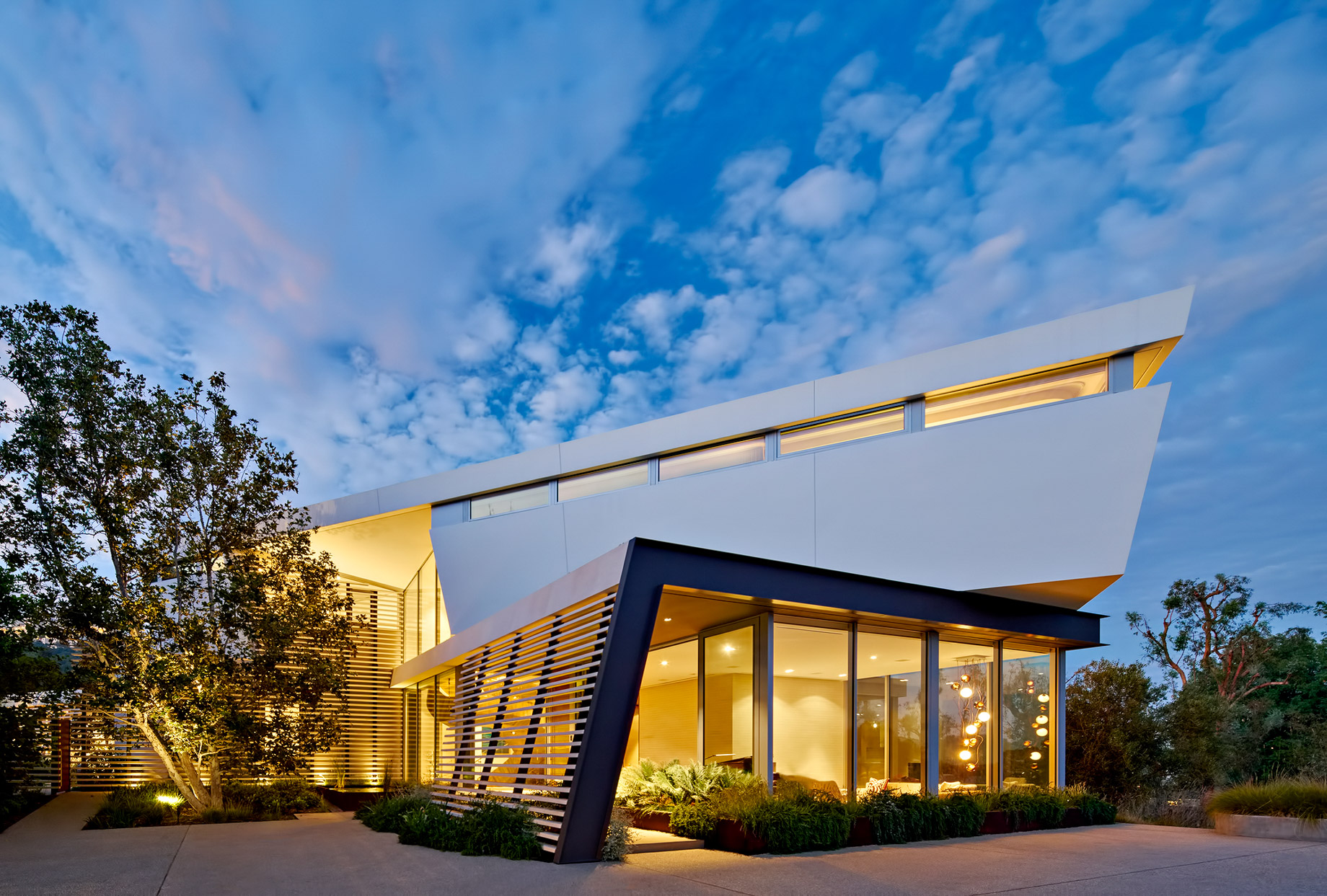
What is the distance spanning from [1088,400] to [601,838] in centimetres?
906

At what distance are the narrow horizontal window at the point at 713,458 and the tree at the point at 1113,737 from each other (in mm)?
9665

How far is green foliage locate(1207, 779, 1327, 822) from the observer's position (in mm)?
11969

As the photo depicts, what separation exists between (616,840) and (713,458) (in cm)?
890

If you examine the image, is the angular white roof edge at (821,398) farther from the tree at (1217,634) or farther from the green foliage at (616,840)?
the tree at (1217,634)

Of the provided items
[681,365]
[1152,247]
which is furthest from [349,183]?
[681,365]

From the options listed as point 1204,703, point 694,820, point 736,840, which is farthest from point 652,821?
point 1204,703

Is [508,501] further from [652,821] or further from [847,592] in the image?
[847,592]

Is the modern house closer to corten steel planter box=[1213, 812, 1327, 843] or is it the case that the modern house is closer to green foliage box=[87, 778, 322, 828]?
corten steel planter box=[1213, 812, 1327, 843]

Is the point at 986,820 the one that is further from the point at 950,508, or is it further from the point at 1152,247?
the point at 1152,247

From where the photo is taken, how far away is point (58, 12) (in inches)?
452

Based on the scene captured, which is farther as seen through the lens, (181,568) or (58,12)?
(181,568)

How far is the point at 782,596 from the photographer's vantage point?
34.2 feet

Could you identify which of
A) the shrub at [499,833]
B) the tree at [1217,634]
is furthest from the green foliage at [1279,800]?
the tree at [1217,634]

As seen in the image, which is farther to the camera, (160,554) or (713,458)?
(713,458)
